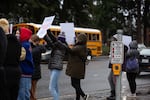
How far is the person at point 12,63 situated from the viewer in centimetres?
658

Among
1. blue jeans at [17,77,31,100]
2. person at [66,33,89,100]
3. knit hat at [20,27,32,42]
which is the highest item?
knit hat at [20,27,32,42]

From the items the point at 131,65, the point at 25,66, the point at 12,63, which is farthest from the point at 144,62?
the point at 12,63

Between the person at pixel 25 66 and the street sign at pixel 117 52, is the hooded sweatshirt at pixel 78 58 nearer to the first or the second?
the street sign at pixel 117 52

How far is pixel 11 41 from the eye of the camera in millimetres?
6738

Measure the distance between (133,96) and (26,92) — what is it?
16.6ft

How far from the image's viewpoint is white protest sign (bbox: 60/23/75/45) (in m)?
9.89

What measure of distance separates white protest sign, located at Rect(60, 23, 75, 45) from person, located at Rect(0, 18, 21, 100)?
3.18 meters

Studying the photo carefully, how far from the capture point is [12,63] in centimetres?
668

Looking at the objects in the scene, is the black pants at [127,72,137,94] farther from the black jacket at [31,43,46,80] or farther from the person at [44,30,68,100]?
the black jacket at [31,43,46,80]

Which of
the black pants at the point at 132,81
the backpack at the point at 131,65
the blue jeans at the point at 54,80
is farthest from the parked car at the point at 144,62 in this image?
the blue jeans at the point at 54,80

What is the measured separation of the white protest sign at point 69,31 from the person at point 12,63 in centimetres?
318

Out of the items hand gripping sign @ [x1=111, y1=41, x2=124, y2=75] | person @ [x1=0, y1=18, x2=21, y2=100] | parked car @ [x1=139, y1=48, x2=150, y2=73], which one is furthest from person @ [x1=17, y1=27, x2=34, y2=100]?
parked car @ [x1=139, y1=48, x2=150, y2=73]

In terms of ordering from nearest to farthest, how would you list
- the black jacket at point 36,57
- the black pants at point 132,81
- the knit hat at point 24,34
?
A: the knit hat at point 24,34 → the black jacket at point 36,57 → the black pants at point 132,81

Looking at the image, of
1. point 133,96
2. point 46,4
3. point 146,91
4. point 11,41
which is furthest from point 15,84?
point 46,4
